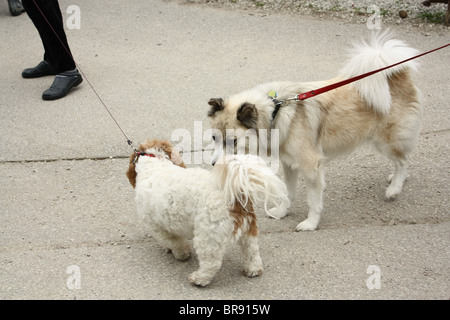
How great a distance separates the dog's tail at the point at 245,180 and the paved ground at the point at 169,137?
74 cm

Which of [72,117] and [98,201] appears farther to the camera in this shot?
[72,117]

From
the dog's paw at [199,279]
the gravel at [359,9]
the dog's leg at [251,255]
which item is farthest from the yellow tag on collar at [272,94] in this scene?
the gravel at [359,9]

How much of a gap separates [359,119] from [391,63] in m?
0.58

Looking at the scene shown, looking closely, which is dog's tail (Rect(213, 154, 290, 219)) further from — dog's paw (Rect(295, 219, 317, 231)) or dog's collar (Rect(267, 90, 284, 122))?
dog's paw (Rect(295, 219, 317, 231))

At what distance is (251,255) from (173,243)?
607 mm

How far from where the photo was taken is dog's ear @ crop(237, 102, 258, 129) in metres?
4.08

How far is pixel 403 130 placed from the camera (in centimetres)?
459

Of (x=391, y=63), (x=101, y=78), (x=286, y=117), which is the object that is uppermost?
(x=391, y=63)

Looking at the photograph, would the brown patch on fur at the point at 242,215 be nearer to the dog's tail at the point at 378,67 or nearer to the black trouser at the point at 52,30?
the dog's tail at the point at 378,67

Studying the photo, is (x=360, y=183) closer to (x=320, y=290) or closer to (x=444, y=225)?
(x=444, y=225)

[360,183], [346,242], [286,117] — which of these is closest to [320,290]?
[346,242]

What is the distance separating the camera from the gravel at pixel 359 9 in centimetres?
826

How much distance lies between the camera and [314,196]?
442 centimetres

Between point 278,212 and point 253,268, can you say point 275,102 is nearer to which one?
point 278,212
